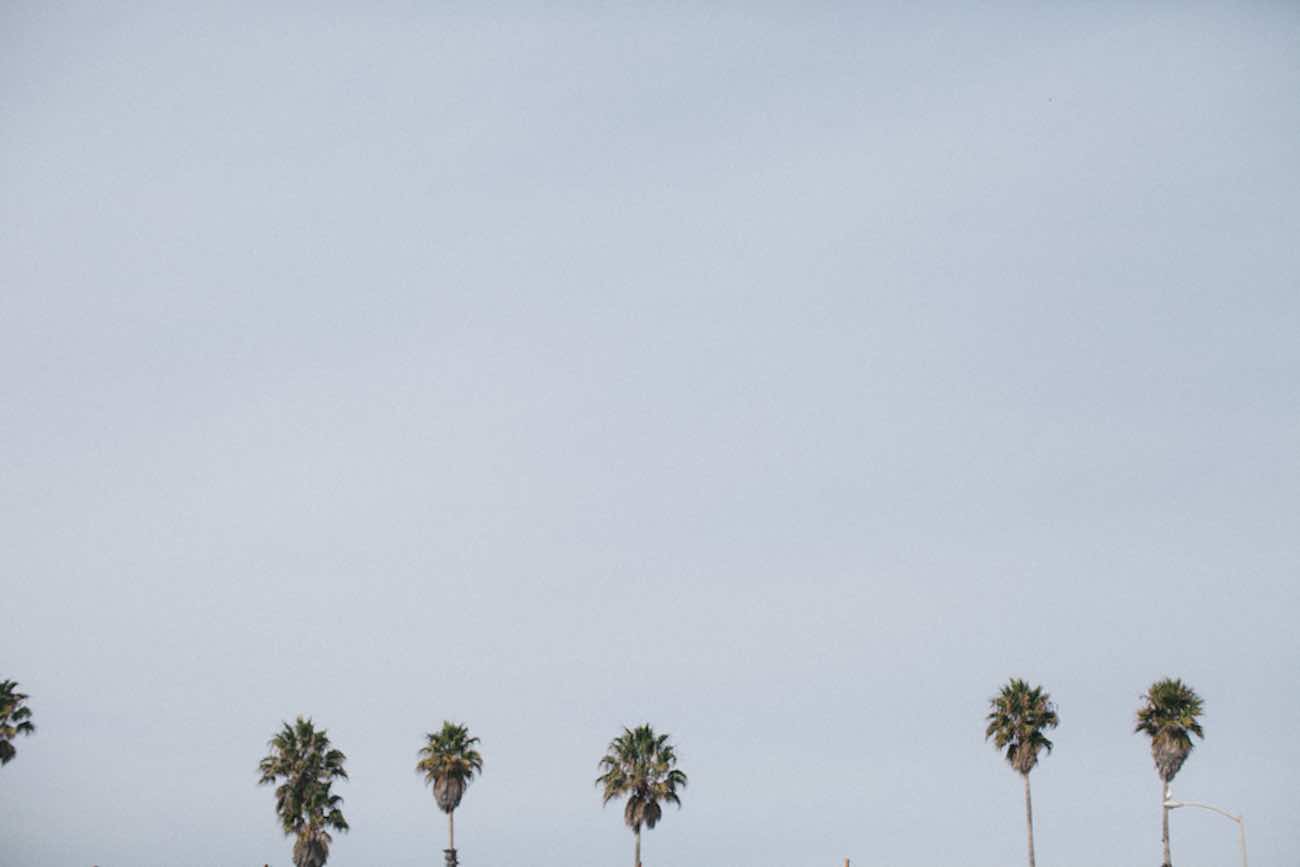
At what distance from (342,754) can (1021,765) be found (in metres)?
42.5

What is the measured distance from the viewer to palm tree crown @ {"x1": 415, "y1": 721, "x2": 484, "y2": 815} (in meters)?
95.2

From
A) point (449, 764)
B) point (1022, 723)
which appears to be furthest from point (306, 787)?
point (1022, 723)

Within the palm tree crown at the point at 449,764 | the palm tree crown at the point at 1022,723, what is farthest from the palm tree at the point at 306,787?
the palm tree crown at the point at 1022,723

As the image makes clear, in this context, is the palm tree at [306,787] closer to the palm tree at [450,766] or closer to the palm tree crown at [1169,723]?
the palm tree at [450,766]

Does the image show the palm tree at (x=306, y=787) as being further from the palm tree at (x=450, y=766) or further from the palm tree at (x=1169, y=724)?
the palm tree at (x=1169, y=724)

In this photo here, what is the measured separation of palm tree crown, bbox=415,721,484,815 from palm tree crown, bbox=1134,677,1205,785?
4216cm

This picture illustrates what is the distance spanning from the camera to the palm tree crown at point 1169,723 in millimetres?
93125

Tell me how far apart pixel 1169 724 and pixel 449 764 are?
1766 inches

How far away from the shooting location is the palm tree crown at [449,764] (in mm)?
95188

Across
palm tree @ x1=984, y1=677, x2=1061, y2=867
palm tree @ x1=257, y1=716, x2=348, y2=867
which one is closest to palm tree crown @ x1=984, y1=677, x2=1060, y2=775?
palm tree @ x1=984, y1=677, x2=1061, y2=867

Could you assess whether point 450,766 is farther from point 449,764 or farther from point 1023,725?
point 1023,725

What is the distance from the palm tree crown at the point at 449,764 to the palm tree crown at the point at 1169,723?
138ft

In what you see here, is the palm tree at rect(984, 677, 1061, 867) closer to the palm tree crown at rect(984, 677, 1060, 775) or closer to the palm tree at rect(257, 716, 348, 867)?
the palm tree crown at rect(984, 677, 1060, 775)

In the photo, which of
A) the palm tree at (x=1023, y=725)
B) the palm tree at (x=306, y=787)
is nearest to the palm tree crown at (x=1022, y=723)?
the palm tree at (x=1023, y=725)
